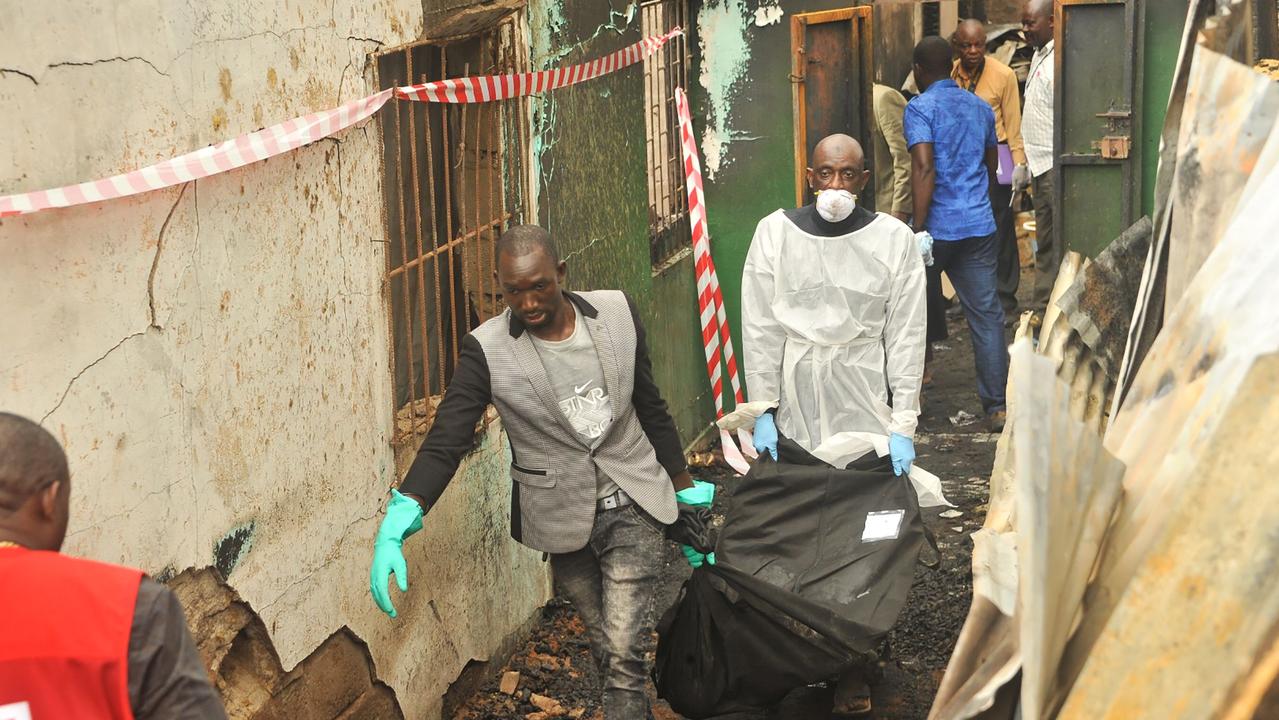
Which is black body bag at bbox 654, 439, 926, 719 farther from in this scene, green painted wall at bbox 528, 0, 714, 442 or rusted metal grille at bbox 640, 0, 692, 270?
rusted metal grille at bbox 640, 0, 692, 270

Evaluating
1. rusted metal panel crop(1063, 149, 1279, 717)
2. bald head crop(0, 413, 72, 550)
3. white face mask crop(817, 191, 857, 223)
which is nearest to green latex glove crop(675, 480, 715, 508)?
white face mask crop(817, 191, 857, 223)

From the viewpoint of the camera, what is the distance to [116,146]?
11.6 ft

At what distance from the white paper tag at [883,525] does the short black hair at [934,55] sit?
14.2 feet

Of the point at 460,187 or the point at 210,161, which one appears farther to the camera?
the point at 460,187

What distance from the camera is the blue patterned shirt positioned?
8555mm

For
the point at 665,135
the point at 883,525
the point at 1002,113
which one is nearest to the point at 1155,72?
the point at 1002,113

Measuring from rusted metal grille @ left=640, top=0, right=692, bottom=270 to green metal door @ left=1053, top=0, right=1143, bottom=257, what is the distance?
201 cm

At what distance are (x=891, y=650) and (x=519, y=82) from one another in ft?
8.54

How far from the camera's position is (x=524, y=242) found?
442 centimetres

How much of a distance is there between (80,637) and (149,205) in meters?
1.49

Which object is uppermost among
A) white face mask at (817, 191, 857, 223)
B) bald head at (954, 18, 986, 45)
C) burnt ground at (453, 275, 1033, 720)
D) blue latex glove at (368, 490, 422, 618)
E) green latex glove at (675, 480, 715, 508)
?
bald head at (954, 18, 986, 45)

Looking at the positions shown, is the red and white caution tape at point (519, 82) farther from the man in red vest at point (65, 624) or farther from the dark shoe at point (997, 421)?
the dark shoe at point (997, 421)

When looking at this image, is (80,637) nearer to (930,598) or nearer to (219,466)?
(219,466)

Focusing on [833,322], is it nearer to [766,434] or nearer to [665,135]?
[766,434]
